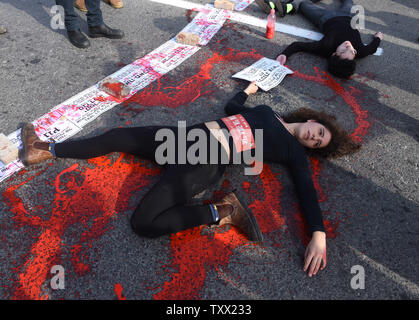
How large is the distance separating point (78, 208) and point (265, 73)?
8.24 feet

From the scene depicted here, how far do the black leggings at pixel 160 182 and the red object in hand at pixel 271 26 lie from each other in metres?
2.35

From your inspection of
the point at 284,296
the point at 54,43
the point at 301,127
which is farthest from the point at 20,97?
the point at 284,296

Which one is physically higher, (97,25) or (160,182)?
(97,25)

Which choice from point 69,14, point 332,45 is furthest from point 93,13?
point 332,45

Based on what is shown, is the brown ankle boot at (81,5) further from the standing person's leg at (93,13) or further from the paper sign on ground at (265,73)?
the paper sign on ground at (265,73)

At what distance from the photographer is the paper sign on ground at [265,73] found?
3328 millimetres

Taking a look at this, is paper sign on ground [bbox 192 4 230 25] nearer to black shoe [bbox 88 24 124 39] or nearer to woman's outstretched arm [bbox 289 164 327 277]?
black shoe [bbox 88 24 124 39]

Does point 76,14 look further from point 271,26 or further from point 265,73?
point 271,26

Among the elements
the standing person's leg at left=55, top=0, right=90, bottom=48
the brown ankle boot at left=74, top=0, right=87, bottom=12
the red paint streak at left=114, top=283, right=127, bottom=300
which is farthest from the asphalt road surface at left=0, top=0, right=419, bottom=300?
the brown ankle boot at left=74, top=0, right=87, bottom=12

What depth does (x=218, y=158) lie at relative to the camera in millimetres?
2232

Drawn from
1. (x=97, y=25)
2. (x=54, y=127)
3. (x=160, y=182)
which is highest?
(x=97, y=25)

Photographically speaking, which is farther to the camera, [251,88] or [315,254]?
[251,88]

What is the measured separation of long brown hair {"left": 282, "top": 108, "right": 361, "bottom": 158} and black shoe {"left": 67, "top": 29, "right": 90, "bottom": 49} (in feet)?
8.34

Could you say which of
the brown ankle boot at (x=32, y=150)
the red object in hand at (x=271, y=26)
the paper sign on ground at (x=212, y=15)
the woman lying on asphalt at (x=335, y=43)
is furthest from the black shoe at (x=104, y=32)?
the woman lying on asphalt at (x=335, y=43)
